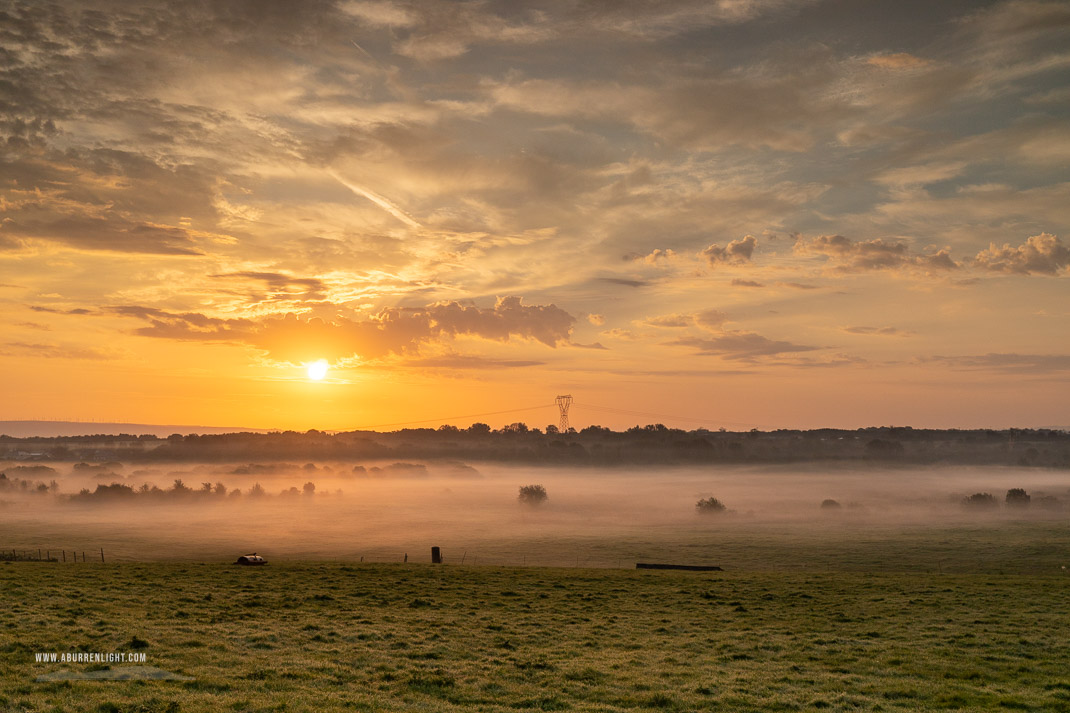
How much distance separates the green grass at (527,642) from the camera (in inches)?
837

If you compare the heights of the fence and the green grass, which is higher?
the green grass

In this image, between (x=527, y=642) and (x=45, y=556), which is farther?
(x=45, y=556)

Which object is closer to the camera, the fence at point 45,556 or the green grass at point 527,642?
the green grass at point 527,642

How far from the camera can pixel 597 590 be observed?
4775cm

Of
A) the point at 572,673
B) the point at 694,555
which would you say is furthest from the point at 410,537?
the point at 572,673

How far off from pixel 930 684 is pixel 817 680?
373 cm

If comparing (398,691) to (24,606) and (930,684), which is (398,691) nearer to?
(930,684)

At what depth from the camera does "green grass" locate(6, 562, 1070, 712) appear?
2125 cm

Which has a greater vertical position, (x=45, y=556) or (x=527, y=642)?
(x=527, y=642)

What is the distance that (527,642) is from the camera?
1212 inches

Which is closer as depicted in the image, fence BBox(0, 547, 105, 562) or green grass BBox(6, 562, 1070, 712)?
green grass BBox(6, 562, 1070, 712)

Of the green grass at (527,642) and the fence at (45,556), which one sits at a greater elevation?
the green grass at (527,642)

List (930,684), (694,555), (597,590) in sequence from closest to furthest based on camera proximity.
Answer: (930,684) → (597,590) → (694,555)

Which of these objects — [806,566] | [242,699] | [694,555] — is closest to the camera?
[242,699]
